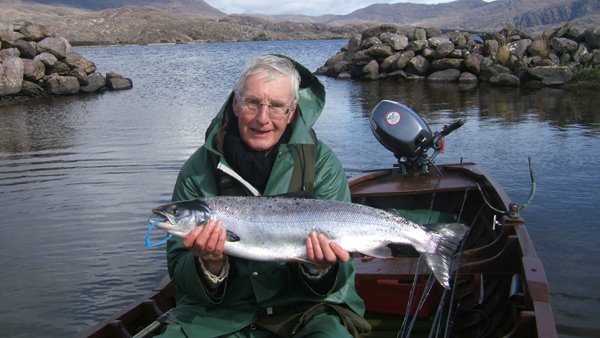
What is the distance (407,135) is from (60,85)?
34.8 metres

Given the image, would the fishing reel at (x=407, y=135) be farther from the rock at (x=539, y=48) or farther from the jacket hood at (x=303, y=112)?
the rock at (x=539, y=48)

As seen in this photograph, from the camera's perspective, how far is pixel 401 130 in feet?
28.0

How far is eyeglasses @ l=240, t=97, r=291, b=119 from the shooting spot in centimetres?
410

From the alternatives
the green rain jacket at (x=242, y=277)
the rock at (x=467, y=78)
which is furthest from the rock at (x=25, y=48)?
the green rain jacket at (x=242, y=277)

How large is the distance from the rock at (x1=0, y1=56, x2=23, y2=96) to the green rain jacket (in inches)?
1415

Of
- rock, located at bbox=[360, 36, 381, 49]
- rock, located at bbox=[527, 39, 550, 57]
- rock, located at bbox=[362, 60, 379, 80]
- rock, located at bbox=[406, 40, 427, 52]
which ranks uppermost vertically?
rock, located at bbox=[360, 36, 381, 49]

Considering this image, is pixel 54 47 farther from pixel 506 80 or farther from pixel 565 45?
pixel 565 45

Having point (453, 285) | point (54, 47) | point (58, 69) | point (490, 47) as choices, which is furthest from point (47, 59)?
point (453, 285)

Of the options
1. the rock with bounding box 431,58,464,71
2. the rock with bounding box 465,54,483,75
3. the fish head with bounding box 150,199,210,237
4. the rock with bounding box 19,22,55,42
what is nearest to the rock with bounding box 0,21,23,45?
the rock with bounding box 19,22,55,42

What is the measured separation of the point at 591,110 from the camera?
76.8 ft

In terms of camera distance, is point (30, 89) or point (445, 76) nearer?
point (30, 89)

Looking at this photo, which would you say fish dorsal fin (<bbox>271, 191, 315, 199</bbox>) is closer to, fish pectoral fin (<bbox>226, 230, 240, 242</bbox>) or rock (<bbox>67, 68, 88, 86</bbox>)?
fish pectoral fin (<bbox>226, 230, 240, 242</bbox>)

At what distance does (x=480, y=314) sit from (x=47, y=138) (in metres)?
19.6

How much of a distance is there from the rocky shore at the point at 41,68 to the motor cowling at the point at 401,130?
109 feet
